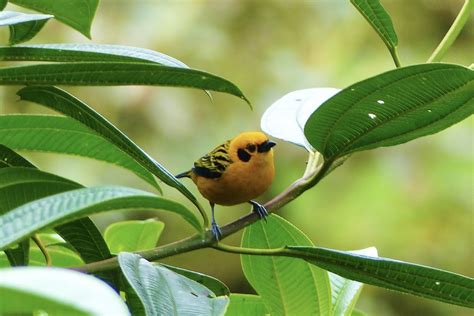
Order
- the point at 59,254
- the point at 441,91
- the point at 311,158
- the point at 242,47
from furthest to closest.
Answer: the point at 242,47 → the point at 59,254 → the point at 311,158 → the point at 441,91

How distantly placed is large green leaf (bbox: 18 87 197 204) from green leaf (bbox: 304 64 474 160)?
0.51ft

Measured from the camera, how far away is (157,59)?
0.83 m

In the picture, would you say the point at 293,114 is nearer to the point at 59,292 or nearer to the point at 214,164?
the point at 214,164

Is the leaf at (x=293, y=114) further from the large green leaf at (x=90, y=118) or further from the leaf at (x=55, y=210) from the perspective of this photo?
the leaf at (x=55, y=210)

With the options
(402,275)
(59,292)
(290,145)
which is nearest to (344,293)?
(402,275)

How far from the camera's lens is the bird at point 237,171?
144 cm

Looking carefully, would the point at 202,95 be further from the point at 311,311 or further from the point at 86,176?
the point at 311,311

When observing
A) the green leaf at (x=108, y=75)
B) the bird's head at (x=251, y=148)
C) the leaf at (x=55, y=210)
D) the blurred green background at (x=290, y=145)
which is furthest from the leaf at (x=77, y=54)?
the blurred green background at (x=290, y=145)

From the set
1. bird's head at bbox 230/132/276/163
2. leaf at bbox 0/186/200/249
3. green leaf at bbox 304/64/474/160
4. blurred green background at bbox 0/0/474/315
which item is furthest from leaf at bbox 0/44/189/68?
blurred green background at bbox 0/0/474/315

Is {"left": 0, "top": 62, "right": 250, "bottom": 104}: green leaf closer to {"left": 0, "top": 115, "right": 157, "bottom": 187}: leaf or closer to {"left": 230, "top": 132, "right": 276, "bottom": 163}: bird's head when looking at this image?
{"left": 0, "top": 115, "right": 157, "bottom": 187}: leaf

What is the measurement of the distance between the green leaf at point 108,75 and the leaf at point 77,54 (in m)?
0.03

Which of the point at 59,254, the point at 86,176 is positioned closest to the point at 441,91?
the point at 59,254

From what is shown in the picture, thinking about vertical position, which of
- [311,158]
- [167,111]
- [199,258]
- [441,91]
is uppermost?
[441,91]

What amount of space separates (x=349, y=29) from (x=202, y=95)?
2.72 feet
